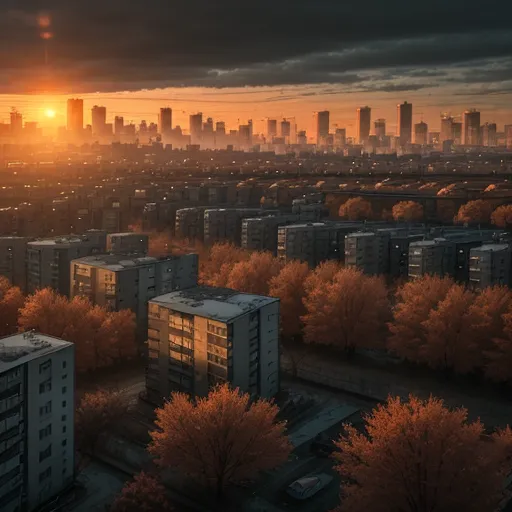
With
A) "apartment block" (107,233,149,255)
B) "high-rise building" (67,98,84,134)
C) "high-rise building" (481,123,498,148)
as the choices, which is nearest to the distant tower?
"high-rise building" (67,98,84,134)

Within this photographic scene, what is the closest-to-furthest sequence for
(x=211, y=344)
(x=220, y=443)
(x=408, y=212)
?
(x=220, y=443), (x=211, y=344), (x=408, y=212)

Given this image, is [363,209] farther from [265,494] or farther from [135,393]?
[265,494]

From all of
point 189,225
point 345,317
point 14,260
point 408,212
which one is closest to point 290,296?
point 345,317

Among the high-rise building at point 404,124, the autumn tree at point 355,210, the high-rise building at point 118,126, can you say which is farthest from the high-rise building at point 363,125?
the autumn tree at point 355,210

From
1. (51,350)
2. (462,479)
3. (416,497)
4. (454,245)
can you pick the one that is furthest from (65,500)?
(454,245)

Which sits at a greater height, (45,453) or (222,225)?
(222,225)

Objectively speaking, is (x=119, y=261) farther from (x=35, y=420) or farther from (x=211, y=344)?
(x=35, y=420)

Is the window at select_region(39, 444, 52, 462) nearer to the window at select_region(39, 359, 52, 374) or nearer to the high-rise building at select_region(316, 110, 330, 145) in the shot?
the window at select_region(39, 359, 52, 374)
